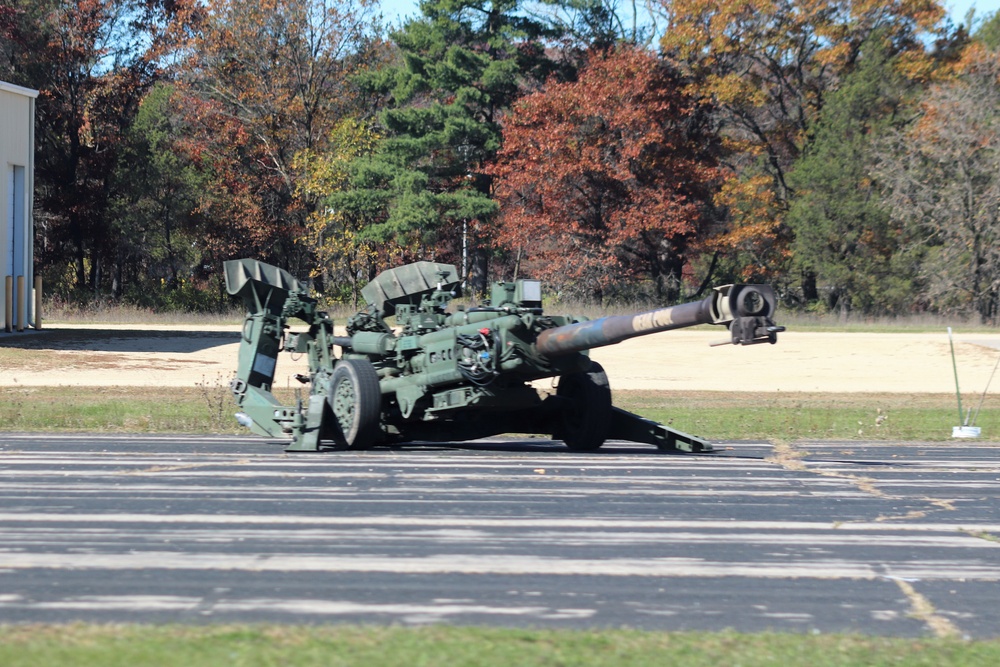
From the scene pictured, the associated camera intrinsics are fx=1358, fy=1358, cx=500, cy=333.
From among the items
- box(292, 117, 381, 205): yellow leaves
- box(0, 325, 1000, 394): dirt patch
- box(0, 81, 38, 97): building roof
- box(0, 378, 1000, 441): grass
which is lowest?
box(0, 378, 1000, 441): grass

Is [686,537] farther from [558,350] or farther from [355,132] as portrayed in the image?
[355,132]

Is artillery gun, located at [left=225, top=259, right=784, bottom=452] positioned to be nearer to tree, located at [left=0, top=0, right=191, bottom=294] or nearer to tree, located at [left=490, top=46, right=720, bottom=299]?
tree, located at [left=490, top=46, right=720, bottom=299]

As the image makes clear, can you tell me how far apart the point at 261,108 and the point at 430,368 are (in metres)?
46.3

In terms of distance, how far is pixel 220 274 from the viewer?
2447 inches

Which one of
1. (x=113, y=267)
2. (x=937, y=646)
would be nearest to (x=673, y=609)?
(x=937, y=646)

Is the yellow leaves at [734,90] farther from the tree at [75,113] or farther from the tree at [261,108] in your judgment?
the tree at [75,113]

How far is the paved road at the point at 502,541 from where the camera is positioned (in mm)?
7250

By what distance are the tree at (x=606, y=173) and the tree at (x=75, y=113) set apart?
17402mm

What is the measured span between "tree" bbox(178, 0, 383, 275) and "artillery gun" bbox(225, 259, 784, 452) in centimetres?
4241

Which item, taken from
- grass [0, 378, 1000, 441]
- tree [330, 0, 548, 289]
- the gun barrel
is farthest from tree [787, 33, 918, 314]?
the gun barrel

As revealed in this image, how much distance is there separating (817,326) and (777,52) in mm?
14099

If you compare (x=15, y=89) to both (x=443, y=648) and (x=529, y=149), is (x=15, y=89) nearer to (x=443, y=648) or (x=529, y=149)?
(x=529, y=149)

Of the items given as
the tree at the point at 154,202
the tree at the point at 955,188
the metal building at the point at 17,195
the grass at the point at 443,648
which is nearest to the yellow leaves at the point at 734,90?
the tree at the point at 955,188

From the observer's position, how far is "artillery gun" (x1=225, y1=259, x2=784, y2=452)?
1445cm
